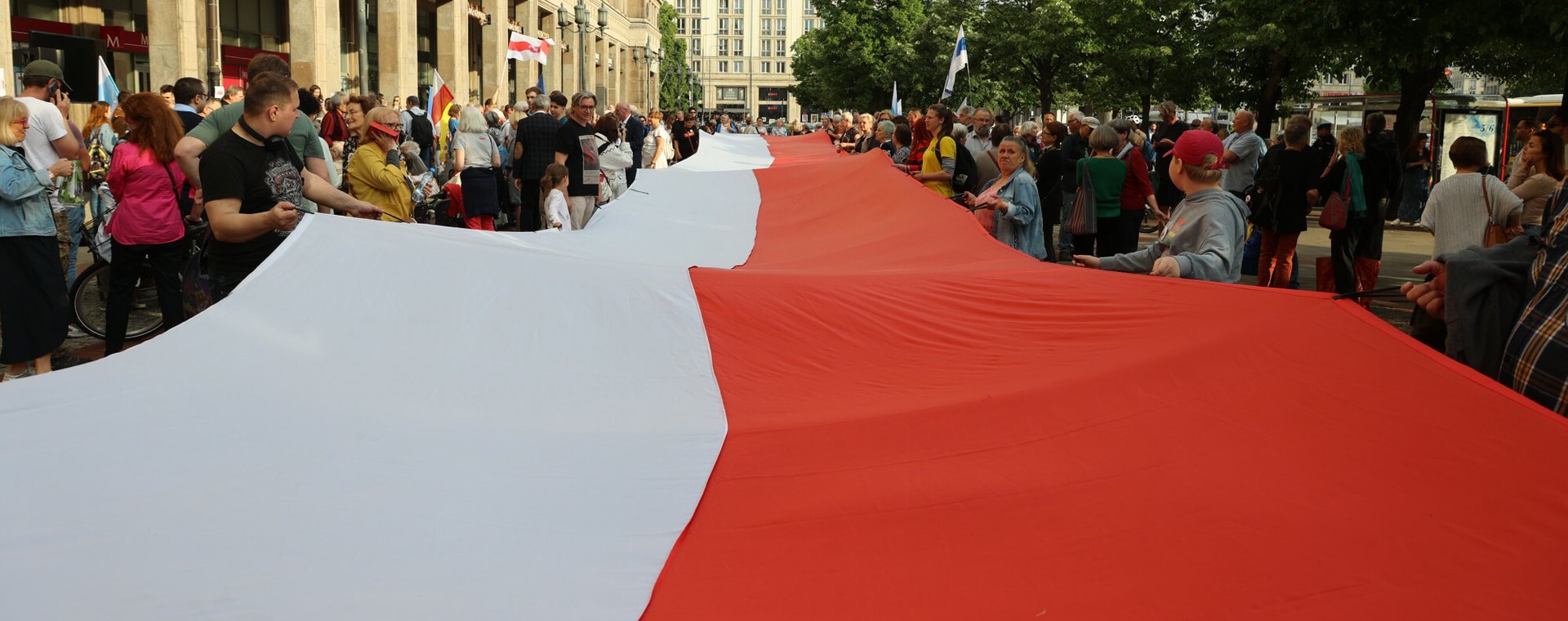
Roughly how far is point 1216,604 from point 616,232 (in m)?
7.02

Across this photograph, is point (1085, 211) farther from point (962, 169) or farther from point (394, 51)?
point (394, 51)

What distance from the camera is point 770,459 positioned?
4121 millimetres

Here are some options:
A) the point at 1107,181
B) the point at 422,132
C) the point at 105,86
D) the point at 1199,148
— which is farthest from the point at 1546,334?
the point at 422,132

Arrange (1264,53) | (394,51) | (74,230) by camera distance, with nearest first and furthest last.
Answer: (74,230), (1264,53), (394,51)

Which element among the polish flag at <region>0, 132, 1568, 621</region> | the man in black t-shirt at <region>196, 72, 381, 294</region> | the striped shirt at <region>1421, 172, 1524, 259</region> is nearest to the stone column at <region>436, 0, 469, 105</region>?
the striped shirt at <region>1421, 172, 1524, 259</region>

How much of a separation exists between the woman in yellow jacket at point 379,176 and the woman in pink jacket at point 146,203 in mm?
1147

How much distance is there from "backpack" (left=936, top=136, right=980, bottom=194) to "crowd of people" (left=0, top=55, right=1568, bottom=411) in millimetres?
19

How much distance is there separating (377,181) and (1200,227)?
17.9ft

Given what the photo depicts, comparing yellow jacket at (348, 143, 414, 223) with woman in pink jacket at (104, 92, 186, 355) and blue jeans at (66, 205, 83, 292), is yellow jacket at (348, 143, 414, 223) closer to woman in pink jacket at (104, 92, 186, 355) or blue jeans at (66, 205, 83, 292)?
woman in pink jacket at (104, 92, 186, 355)

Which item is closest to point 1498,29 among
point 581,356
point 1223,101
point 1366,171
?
point 1366,171

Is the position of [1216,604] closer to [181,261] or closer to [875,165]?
[181,261]

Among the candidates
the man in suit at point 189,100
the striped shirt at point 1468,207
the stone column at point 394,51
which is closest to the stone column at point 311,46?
the stone column at point 394,51

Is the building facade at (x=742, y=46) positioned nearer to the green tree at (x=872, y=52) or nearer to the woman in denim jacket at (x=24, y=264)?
the green tree at (x=872, y=52)

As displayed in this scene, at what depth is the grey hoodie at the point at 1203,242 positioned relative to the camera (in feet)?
17.9
